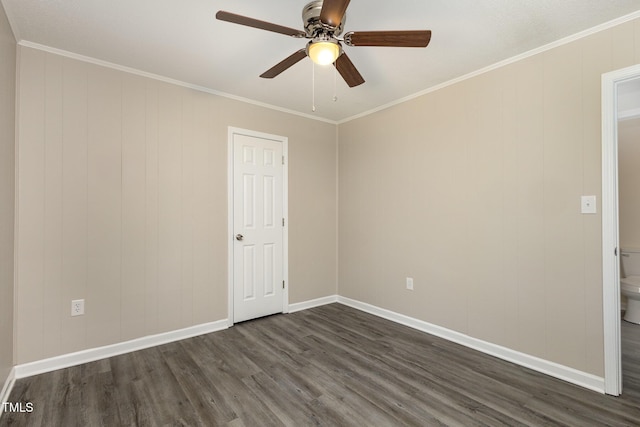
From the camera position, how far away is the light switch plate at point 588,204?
2.12 m

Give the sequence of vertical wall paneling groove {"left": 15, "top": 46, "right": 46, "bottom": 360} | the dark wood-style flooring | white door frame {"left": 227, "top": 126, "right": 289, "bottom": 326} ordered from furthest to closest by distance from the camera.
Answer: white door frame {"left": 227, "top": 126, "right": 289, "bottom": 326}
vertical wall paneling groove {"left": 15, "top": 46, "right": 46, "bottom": 360}
the dark wood-style flooring

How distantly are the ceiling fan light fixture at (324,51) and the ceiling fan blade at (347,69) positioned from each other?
0.49ft

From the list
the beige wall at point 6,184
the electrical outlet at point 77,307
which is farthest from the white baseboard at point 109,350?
the electrical outlet at point 77,307

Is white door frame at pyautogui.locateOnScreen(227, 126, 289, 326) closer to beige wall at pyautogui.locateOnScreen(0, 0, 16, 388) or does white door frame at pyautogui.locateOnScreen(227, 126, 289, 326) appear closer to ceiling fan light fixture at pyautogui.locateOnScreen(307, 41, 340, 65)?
beige wall at pyautogui.locateOnScreen(0, 0, 16, 388)

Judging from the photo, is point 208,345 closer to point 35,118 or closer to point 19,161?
point 19,161

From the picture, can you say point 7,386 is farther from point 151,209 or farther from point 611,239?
point 611,239

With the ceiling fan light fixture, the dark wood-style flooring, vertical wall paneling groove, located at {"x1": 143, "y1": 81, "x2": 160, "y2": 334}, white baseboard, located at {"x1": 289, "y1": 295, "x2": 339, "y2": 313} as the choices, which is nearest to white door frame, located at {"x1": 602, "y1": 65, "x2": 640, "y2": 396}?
the dark wood-style flooring

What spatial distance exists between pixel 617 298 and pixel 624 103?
2.80 metres

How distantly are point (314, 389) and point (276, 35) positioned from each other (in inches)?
99.4

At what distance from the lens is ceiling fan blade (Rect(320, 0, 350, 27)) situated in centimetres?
141

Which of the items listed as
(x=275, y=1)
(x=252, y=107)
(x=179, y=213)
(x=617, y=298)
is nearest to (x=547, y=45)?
(x=617, y=298)

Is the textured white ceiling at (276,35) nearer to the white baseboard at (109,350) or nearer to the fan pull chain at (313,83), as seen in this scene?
the fan pull chain at (313,83)

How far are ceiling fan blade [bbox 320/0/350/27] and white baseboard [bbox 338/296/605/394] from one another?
109 inches

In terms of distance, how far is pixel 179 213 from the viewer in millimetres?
2979
